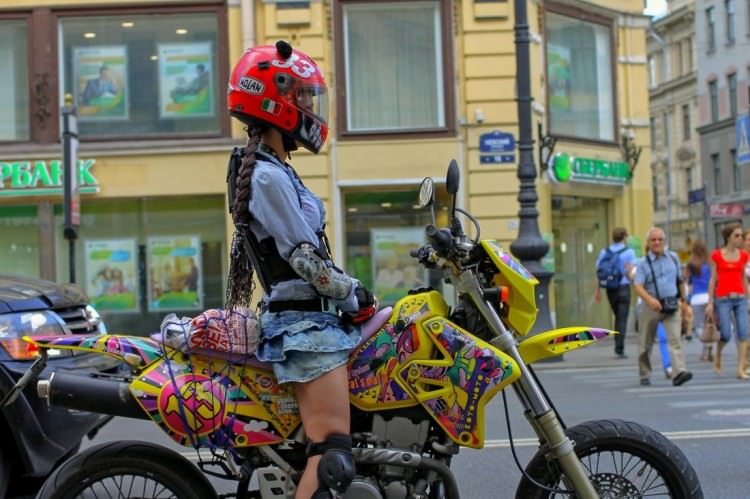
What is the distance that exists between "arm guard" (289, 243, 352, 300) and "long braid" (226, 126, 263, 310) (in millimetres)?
273

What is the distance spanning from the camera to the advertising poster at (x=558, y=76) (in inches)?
770

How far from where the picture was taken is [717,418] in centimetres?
847

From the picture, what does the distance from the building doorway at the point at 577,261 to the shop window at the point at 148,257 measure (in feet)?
21.9

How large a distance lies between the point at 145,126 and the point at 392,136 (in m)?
4.66

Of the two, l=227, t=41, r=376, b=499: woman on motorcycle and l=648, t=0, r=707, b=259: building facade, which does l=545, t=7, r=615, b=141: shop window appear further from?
l=648, t=0, r=707, b=259: building facade

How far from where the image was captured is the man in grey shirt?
11.1m

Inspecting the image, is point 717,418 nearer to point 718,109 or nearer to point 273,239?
point 273,239

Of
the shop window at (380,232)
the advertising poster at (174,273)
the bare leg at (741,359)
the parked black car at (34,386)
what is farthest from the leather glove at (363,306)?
the advertising poster at (174,273)

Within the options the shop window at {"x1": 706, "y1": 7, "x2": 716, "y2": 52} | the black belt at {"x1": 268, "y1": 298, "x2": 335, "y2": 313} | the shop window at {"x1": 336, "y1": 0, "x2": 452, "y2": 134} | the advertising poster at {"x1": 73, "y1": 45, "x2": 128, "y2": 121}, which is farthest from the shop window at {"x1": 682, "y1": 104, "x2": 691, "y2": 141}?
the black belt at {"x1": 268, "y1": 298, "x2": 335, "y2": 313}

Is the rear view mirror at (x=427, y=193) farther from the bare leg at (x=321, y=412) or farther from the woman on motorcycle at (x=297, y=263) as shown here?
the bare leg at (x=321, y=412)

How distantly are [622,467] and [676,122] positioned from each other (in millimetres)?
66319

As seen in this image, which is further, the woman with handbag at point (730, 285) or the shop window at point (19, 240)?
the shop window at point (19, 240)

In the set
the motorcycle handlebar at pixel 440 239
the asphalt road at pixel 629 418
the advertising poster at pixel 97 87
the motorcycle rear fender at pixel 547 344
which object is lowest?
the asphalt road at pixel 629 418

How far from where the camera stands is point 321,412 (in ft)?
11.5
